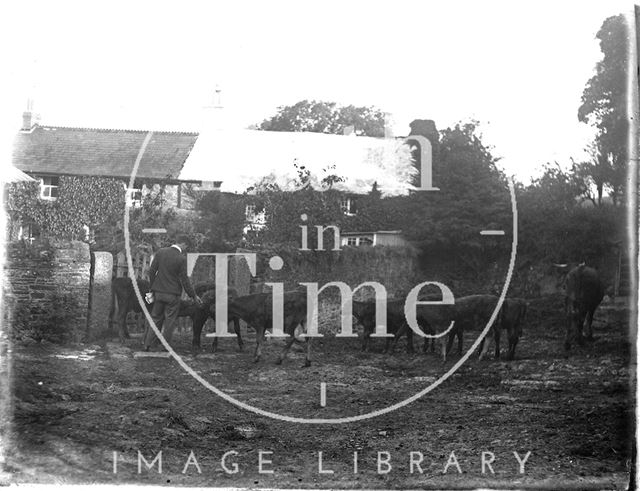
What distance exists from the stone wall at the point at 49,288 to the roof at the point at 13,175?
518mm

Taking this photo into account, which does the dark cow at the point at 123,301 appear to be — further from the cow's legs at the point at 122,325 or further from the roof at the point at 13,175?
the roof at the point at 13,175

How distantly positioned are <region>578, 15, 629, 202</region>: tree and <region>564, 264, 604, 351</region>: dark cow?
73cm

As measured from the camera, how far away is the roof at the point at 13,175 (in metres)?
6.98

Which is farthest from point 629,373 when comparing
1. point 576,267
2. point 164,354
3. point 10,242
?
point 10,242

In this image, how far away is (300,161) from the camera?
7047 mm

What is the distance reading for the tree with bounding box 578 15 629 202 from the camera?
22.9ft

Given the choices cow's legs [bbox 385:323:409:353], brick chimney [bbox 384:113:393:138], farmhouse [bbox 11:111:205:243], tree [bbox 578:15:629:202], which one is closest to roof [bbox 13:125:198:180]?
farmhouse [bbox 11:111:205:243]

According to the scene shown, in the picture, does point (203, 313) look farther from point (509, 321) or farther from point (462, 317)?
point (509, 321)

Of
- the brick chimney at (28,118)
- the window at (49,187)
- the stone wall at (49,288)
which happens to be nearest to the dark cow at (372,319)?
the stone wall at (49,288)

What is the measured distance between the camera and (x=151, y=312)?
6961 millimetres

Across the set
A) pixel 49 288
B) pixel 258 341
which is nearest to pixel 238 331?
pixel 258 341

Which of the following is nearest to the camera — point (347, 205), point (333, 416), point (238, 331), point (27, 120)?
point (333, 416)

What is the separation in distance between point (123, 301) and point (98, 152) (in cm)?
124

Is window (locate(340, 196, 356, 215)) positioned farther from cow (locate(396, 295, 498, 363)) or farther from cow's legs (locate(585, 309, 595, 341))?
cow's legs (locate(585, 309, 595, 341))
